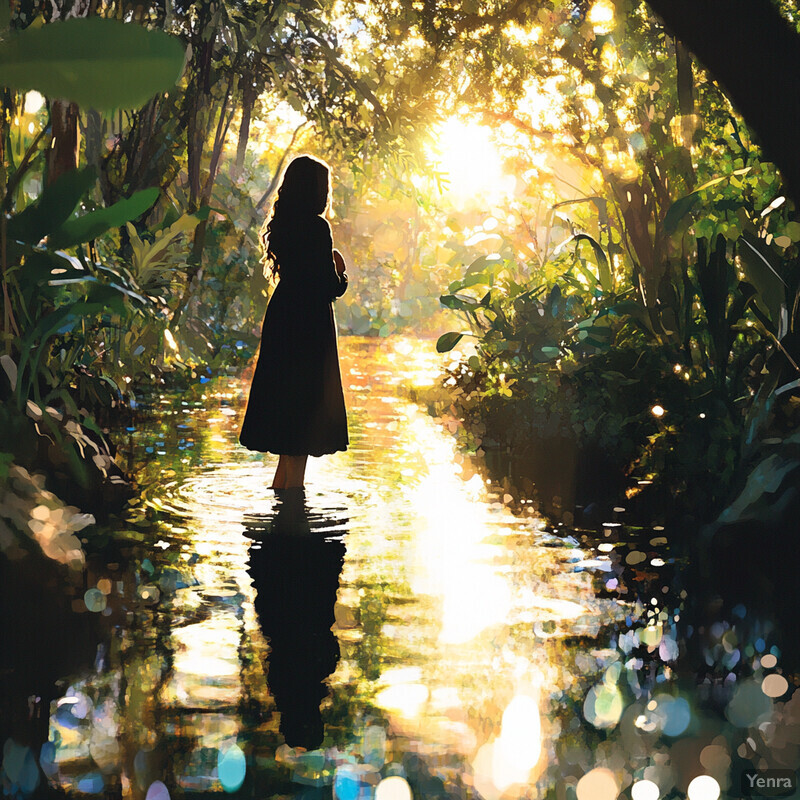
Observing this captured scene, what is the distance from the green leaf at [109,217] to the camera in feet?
18.4

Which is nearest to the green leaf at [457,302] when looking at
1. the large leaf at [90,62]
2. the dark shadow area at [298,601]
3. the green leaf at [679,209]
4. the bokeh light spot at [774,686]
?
the green leaf at [679,209]

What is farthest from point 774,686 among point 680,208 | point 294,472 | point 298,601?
point 294,472

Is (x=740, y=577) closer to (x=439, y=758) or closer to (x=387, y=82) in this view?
(x=439, y=758)

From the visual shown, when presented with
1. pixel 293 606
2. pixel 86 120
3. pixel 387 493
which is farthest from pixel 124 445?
pixel 293 606

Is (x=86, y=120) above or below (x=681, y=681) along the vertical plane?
above

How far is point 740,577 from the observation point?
5242mm

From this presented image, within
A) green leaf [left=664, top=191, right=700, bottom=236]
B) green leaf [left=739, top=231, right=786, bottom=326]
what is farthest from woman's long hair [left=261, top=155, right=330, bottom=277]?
green leaf [left=739, top=231, right=786, bottom=326]

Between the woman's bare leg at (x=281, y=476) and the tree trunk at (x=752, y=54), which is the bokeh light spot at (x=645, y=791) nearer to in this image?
the tree trunk at (x=752, y=54)

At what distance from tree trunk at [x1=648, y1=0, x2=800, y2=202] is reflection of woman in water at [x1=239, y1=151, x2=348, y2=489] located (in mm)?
3524

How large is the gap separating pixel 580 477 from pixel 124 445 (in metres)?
3.96

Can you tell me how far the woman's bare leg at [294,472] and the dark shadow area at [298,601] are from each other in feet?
1.02

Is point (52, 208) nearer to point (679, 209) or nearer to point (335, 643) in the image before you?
point (335, 643)

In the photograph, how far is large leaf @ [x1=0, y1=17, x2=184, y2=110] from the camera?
368 centimetres

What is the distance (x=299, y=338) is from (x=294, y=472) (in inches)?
35.2
